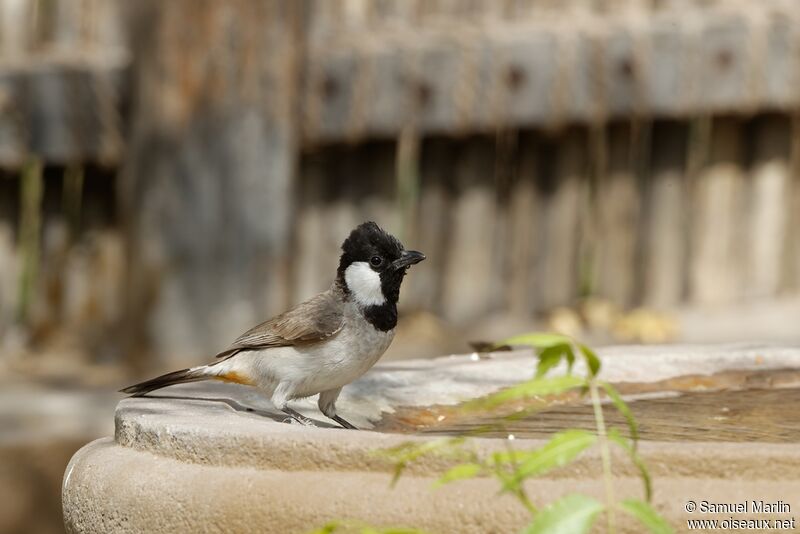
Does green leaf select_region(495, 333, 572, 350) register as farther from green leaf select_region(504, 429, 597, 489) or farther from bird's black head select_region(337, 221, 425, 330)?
bird's black head select_region(337, 221, 425, 330)

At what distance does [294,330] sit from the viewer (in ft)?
13.0

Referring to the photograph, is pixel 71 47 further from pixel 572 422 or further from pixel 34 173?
pixel 572 422

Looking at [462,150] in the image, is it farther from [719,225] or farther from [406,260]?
[406,260]

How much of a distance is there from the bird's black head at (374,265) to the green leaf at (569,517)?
2.46 metres

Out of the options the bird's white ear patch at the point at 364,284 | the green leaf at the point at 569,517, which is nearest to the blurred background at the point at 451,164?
the bird's white ear patch at the point at 364,284

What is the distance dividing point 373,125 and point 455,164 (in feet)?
1.70

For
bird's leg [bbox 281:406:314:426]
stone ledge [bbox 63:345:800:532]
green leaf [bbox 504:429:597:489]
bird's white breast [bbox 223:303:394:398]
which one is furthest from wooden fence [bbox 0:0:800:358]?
green leaf [bbox 504:429:597:489]

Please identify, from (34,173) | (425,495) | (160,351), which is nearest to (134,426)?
(425,495)

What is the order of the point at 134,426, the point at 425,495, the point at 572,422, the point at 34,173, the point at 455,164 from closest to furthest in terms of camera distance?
the point at 425,495, the point at 134,426, the point at 572,422, the point at 455,164, the point at 34,173

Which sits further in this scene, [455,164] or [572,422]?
[455,164]

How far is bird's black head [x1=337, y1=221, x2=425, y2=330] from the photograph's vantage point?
4246 mm

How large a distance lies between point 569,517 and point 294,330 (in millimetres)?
2279

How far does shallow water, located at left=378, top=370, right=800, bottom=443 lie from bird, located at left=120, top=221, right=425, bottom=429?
0.28 metres

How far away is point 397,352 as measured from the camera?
280 inches
